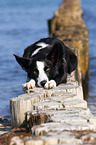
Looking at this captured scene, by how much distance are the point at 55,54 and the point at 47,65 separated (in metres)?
0.31

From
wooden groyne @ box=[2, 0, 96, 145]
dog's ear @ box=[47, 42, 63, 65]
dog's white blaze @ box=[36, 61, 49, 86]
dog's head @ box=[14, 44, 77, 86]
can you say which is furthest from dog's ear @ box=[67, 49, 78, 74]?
wooden groyne @ box=[2, 0, 96, 145]

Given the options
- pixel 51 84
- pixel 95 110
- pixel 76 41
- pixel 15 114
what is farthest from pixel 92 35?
pixel 15 114

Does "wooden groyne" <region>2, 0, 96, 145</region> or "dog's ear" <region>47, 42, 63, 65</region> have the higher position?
"dog's ear" <region>47, 42, 63, 65</region>

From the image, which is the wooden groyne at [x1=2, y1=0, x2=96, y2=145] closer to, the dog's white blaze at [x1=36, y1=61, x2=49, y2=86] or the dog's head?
the dog's white blaze at [x1=36, y1=61, x2=49, y2=86]

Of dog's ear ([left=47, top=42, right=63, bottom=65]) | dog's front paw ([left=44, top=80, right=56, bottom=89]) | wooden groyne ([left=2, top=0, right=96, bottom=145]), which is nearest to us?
wooden groyne ([left=2, top=0, right=96, bottom=145])

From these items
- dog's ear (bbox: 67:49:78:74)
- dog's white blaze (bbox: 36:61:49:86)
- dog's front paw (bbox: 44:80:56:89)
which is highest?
dog's ear (bbox: 67:49:78:74)

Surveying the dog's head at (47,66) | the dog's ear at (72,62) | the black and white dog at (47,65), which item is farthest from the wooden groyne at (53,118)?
the dog's ear at (72,62)

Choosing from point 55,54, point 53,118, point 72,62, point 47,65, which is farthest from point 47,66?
point 53,118

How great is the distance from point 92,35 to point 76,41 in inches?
430

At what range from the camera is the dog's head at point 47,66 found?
570 centimetres

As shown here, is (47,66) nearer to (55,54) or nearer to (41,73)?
(41,73)

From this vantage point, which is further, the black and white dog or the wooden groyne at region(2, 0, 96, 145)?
the black and white dog

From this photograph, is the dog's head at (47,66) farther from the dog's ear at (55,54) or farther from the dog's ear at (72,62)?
the dog's ear at (72,62)

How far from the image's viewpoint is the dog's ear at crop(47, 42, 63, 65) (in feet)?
19.7
